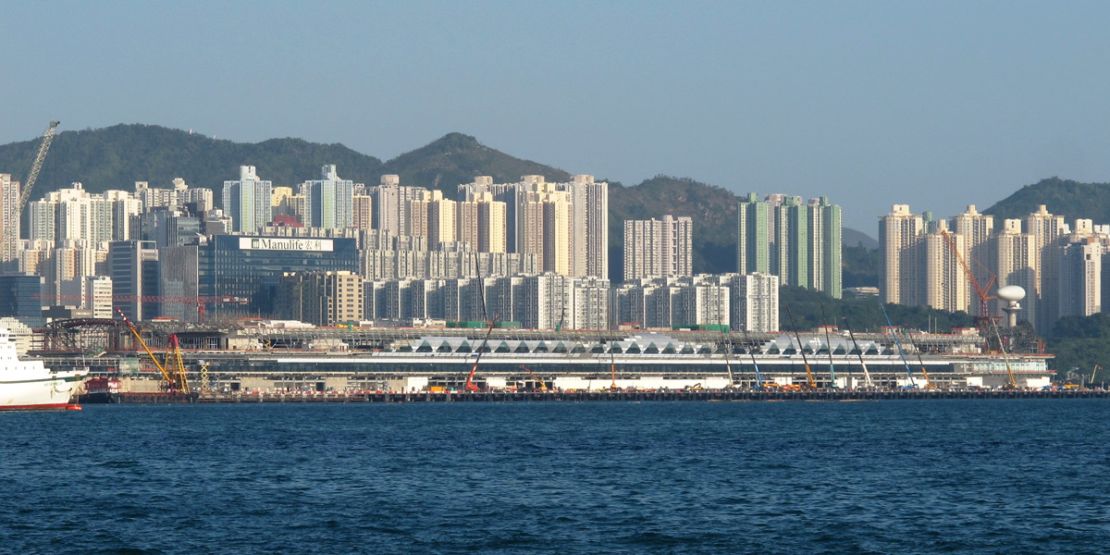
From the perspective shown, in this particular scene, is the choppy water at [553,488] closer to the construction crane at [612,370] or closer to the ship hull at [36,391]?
the ship hull at [36,391]

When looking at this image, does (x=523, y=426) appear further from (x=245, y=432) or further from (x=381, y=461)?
(x=381, y=461)

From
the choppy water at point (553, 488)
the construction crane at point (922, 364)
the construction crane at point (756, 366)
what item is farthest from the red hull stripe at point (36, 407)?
the construction crane at point (922, 364)

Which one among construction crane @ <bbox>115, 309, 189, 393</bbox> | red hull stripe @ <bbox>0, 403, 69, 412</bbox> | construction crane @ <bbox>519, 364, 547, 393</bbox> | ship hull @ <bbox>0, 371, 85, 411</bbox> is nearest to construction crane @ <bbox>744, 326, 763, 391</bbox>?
construction crane @ <bbox>519, 364, 547, 393</bbox>

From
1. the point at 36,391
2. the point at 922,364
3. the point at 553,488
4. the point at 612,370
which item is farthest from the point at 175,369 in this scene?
the point at 553,488

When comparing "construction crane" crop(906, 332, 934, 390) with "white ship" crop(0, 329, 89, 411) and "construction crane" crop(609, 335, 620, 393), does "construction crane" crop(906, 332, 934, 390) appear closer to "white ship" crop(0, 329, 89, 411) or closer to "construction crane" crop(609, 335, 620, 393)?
"construction crane" crop(609, 335, 620, 393)

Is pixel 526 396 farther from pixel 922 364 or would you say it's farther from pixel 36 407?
pixel 36 407

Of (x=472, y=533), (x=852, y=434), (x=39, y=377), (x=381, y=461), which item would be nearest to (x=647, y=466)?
(x=381, y=461)
